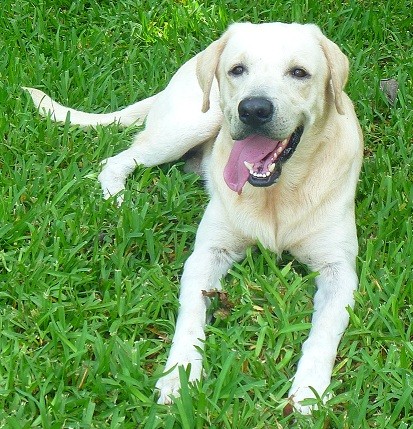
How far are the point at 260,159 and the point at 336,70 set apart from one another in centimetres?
51

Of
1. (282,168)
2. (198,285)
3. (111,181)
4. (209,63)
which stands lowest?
(111,181)

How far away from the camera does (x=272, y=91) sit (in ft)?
11.4

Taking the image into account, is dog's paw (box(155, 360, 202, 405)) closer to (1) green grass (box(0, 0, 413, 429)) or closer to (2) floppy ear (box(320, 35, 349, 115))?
(1) green grass (box(0, 0, 413, 429))

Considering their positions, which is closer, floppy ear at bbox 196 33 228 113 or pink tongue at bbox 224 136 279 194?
pink tongue at bbox 224 136 279 194

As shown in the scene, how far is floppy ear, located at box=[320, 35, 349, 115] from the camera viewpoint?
365 cm

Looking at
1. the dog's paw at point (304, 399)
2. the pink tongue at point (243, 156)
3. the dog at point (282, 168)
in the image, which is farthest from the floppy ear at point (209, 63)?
the dog's paw at point (304, 399)

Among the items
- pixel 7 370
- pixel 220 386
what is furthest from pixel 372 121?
pixel 7 370

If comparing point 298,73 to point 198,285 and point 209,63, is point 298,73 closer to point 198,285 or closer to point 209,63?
point 209,63

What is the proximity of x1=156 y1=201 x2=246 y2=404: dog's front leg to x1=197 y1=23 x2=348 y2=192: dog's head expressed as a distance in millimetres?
264

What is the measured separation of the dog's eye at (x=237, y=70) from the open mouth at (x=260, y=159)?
28 cm

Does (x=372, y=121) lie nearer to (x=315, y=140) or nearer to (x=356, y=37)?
(x=356, y=37)

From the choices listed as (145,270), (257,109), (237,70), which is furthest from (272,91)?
(145,270)

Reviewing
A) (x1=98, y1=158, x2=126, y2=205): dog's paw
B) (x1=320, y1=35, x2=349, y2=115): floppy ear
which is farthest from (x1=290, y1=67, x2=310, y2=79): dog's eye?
(x1=98, y1=158, x2=126, y2=205): dog's paw

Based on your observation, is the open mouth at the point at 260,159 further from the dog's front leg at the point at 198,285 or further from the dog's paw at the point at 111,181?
the dog's paw at the point at 111,181
